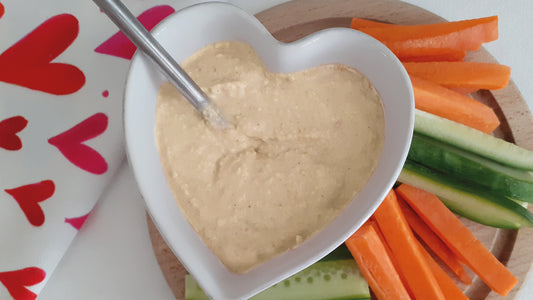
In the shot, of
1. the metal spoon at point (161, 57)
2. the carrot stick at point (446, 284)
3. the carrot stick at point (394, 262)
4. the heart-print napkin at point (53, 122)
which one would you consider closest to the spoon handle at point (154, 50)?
the metal spoon at point (161, 57)

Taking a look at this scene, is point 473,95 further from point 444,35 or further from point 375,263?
point 375,263

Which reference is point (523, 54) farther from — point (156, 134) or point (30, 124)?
point (30, 124)

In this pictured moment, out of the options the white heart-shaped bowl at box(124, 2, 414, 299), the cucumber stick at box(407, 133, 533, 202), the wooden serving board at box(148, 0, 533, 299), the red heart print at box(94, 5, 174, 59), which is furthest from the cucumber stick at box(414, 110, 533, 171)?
the red heart print at box(94, 5, 174, 59)

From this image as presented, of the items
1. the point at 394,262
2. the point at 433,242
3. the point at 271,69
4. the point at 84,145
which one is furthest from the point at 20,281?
the point at 433,242

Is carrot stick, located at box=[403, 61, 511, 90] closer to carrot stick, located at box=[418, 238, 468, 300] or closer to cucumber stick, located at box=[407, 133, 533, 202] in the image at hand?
cucumber stick, located at box=[407, 133, 533, 202]

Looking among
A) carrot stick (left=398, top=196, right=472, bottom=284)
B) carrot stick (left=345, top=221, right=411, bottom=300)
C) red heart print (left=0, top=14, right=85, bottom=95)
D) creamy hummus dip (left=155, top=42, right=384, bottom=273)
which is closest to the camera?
creamy hummus dip (left=155, top=42, right=384, bottom=273)

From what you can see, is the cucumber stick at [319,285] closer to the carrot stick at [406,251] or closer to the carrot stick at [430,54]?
the carrot stick at [406,251]
